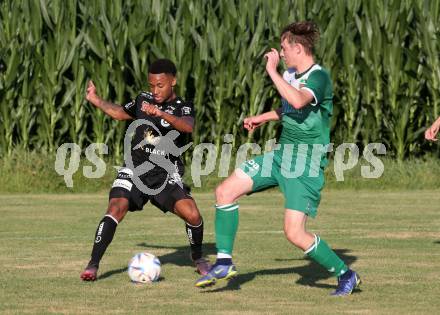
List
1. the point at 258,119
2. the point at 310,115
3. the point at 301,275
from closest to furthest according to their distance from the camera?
the point at 310,115, the point at 258,119, the point at 301,275

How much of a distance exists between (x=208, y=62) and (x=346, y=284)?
1254 centimetres

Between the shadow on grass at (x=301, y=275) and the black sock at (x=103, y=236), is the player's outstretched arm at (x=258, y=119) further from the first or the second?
the black sock at (x=103, y=236)

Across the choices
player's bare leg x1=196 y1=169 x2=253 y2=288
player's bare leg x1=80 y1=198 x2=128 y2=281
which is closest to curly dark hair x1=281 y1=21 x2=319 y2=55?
player's bare leg x1=196 y1=169 x2=253 y2=288

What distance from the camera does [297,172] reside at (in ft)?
35.8

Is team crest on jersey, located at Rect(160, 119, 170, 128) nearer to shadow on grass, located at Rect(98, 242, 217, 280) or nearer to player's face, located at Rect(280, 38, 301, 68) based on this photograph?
shadow on grass, located at Rect(98, 242, 217, 280)

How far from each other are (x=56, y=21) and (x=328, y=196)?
5876 millimetres

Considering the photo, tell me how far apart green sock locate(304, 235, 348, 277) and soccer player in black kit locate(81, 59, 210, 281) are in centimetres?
164

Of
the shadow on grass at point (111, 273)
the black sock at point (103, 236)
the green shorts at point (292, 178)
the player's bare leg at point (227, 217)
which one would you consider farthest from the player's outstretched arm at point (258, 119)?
the shadow on grass at point (111, 273)

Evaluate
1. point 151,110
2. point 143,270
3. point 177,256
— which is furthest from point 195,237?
point 151,110

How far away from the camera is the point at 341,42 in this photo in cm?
2361

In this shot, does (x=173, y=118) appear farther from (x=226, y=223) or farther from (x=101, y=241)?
(x=101, y=241)

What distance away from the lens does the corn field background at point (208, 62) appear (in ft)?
74.1

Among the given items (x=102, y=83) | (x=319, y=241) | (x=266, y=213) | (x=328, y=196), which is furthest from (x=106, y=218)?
(x=102, y=83)

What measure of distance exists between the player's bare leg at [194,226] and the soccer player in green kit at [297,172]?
3.56ft
